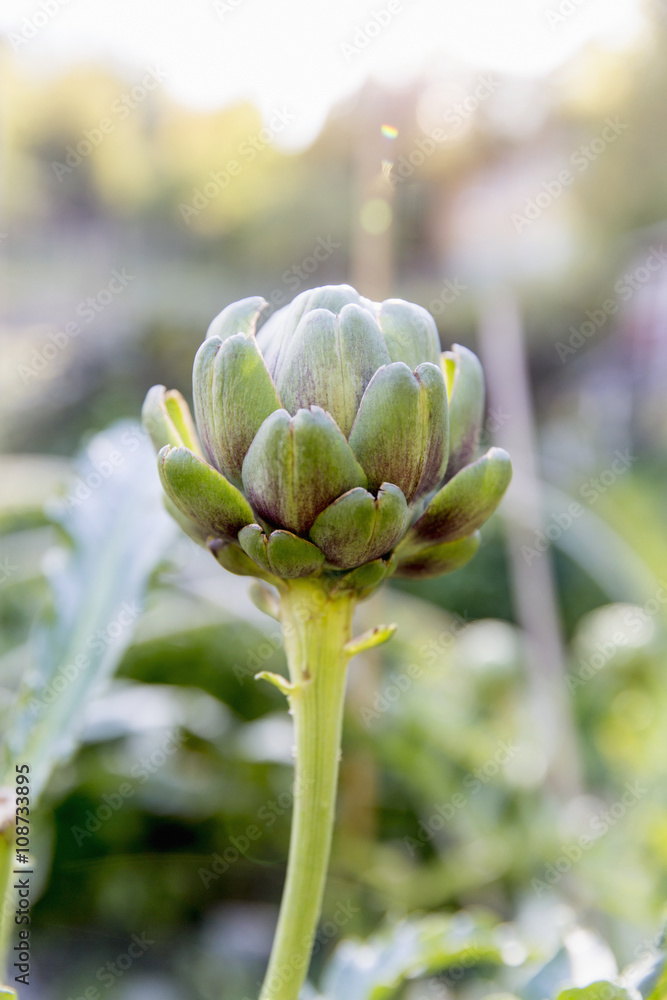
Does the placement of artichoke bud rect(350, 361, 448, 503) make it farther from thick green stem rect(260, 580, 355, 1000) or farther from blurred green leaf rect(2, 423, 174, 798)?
blurred green leaf rect(2, 423, 174, 798)

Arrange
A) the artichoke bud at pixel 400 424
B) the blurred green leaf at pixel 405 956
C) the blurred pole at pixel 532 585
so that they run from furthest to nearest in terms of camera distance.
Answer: the blurred pole at pixel 532 585 < the blurred green leaf at pixel 405 956 < the artichoke bud at pixel 400 424

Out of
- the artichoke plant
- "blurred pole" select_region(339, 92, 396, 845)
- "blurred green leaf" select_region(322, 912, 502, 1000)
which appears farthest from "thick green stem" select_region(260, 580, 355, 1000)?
"blurred pole" select_region(339, 92, 396, 845)

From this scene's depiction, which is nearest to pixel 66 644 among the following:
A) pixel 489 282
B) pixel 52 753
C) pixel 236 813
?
pixel 52 753

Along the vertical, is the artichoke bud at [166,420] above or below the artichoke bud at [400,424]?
above

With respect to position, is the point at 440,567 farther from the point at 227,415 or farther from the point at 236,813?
the point at 236,813

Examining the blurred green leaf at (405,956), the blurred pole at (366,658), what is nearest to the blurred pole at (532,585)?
the blurred pole at (366,658)

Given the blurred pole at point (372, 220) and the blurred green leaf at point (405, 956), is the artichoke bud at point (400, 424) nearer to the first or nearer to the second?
the blurred green leaf at point (405, 956)
